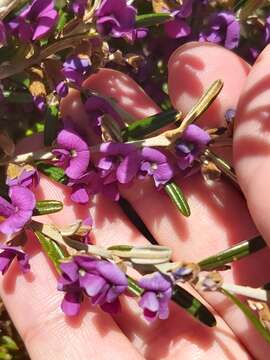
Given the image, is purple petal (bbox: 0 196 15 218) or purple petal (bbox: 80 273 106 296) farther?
purple petal (bbox: 0 196 15 218)

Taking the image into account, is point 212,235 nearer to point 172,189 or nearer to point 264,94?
point 172,189

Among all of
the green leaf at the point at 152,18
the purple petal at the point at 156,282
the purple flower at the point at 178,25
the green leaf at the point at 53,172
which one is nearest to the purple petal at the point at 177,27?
the purple flower at the point at 178,25

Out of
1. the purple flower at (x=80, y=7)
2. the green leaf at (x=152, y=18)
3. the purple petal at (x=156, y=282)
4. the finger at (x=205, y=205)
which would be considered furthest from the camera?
the finger at (x=205, y=205)

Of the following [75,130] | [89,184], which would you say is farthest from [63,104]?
[89,184]

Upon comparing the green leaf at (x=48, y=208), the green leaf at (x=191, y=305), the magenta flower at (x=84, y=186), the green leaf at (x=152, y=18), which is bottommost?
the green leaf at (x=191, y=305)

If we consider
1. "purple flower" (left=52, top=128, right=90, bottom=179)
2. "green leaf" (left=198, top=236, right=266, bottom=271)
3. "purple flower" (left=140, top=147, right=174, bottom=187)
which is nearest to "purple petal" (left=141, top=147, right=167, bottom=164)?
"purple flower" (left=140, top=147, right=174, bottom=187)

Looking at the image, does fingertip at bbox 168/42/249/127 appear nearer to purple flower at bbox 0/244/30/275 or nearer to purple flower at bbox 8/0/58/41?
purple flower at bbox 8/0/58/41

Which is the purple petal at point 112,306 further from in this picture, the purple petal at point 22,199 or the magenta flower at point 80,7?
the magenta flower at point 80,7
